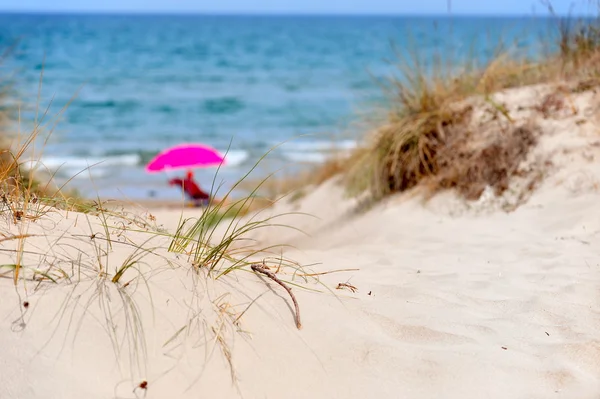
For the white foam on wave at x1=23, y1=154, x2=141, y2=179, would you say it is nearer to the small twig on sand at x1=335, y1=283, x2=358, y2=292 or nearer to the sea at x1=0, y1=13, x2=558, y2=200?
the sea at x1=0, y1=13, x2=558, y2=200

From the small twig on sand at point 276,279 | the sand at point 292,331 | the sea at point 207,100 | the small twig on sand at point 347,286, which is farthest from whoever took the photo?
the sea at point 207,100

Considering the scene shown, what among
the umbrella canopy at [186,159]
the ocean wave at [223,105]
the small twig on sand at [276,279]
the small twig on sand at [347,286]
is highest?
the small twig on sand at [276,279]

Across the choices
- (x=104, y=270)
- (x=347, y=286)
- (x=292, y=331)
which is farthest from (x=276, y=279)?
(x=104, y=270)

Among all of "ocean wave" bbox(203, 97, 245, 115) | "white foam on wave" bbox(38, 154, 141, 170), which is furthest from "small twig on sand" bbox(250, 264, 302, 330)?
"ocean wave" bbox(203, 97, 245, 115)

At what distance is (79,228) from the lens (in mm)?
2703

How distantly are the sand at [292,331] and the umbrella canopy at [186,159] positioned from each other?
4910 millimetres

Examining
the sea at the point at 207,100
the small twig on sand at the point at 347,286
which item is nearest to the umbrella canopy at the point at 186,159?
the sea at the point at 207,100

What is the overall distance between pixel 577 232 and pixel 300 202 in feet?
10.7

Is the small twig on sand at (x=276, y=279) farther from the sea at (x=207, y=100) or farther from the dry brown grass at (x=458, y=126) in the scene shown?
the dry brown grass at (x=458, y=126)

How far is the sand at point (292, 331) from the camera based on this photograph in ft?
7.03

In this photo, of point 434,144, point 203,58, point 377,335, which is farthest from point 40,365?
point 203,58

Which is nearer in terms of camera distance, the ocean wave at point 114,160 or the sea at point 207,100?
the sea at point 207,100

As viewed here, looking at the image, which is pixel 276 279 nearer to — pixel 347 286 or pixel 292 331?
pixel 292 331

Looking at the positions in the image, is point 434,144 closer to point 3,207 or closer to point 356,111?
point 356,111
